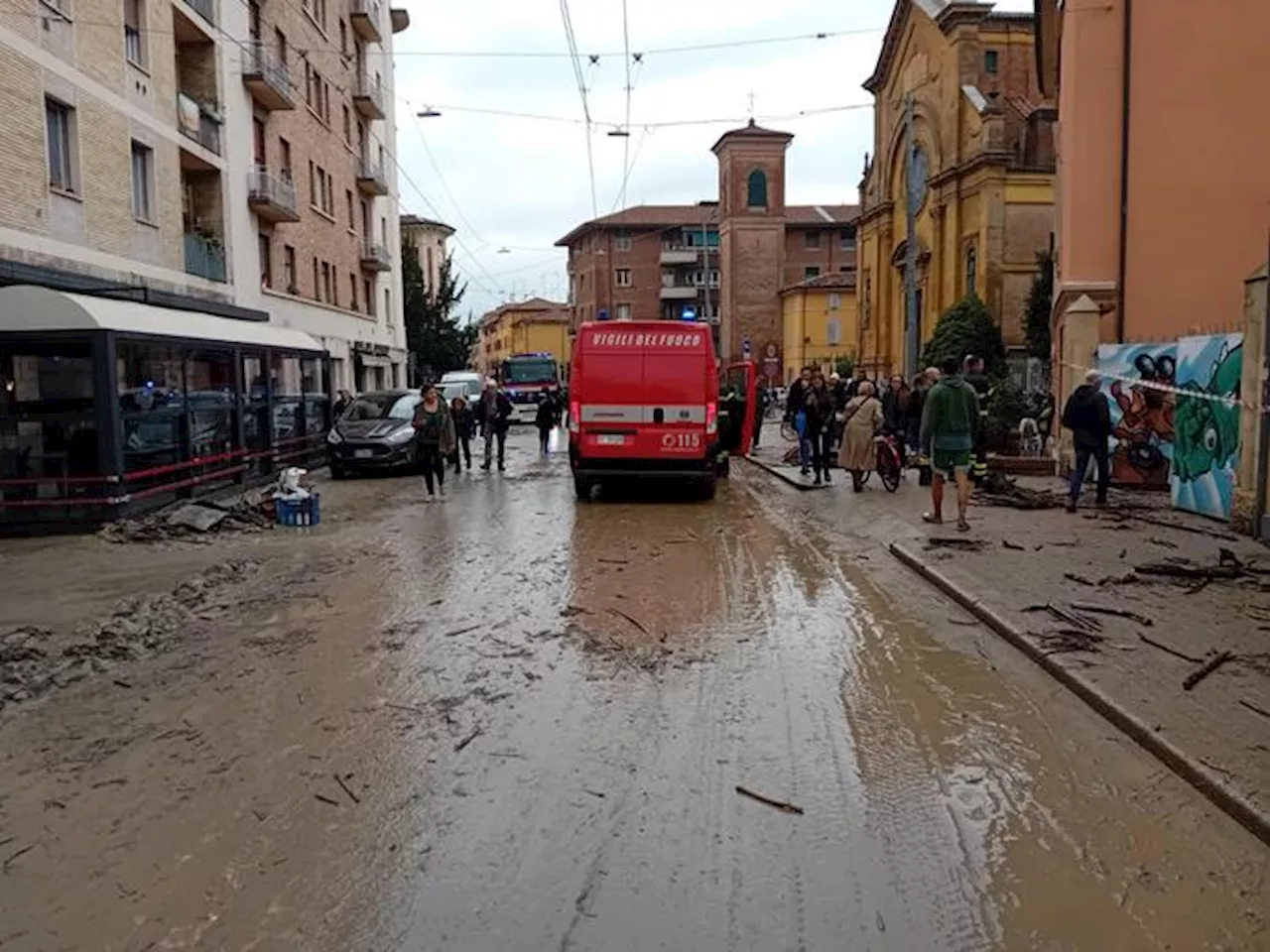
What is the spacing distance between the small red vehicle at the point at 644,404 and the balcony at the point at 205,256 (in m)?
12.8

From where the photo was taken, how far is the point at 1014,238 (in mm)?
33344

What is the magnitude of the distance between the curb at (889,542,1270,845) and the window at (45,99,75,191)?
52.9 feet

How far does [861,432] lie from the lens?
615 inches

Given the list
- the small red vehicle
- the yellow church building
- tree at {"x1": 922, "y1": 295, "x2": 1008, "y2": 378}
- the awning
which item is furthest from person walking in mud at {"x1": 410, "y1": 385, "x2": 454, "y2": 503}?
tree at {"x1": 922, "y1": 295, "x2": 1008, "y2": 378}

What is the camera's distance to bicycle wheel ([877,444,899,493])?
15.6 metres

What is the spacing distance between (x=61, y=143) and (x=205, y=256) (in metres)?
6.92

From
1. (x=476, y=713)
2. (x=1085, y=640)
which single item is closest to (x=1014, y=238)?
(x=1085, y=640)

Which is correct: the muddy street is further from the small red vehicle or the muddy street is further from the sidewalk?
the small red vehicle

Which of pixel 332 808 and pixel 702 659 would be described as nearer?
pixel 332 808

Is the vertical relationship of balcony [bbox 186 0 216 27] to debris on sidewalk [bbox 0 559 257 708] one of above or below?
above

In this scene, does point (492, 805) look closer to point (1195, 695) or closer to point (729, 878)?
point (729, 878)

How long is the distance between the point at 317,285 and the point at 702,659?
100ft

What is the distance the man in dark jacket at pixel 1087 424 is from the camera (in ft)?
40.8

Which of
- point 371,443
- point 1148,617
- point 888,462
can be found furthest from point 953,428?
point 371,443
